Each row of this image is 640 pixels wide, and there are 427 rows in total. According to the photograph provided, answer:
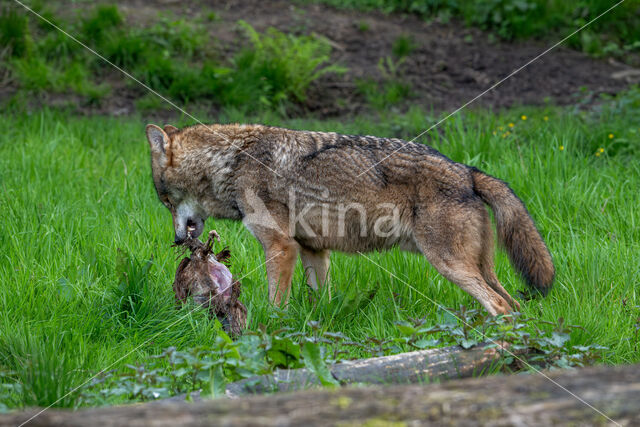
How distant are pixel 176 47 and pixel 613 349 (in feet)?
27.3

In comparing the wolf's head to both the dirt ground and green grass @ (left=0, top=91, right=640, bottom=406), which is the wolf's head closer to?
green grass @ (left=0, top=91, right=640, bottom=406)

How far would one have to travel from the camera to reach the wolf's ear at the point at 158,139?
5426mm

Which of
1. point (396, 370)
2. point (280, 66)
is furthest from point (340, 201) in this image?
point (280, 66)

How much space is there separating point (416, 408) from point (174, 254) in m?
3.75

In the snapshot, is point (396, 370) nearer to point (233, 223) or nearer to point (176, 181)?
point (176, 181)

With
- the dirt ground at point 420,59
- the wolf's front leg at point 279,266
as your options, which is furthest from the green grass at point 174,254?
the dirt ground at point 420,59

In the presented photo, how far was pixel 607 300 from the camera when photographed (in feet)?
15.2

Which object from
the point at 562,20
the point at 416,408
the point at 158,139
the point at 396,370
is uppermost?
the point at 562,20

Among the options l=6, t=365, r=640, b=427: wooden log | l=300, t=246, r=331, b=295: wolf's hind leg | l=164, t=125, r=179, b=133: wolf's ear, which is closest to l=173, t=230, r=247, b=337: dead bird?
l=300, t=246, r=331, b=295: wolf's hind leg

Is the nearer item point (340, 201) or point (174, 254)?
point (340, 201)

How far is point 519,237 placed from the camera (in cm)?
451

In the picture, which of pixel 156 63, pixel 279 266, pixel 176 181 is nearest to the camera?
pixel 279 266

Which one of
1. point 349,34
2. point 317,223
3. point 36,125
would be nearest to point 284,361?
point 317,223

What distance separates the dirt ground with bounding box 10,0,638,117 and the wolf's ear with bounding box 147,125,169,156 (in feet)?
13.7
